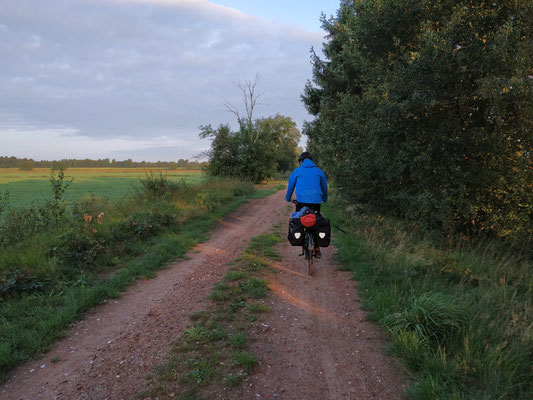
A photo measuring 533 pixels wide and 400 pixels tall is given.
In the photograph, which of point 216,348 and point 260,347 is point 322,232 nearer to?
point 260,347

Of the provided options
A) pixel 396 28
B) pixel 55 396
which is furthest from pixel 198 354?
pixel 396 28

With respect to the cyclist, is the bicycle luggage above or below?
below

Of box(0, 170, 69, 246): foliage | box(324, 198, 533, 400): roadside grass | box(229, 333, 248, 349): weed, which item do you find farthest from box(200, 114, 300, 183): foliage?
box(229, 333, 248, 349): weed

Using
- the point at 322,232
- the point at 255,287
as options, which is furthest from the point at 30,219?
the point at 322,232

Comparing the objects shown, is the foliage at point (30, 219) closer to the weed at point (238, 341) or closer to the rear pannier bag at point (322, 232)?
the weed at point (238, 341)

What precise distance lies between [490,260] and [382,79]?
4730 millimetres

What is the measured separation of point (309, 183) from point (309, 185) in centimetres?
4

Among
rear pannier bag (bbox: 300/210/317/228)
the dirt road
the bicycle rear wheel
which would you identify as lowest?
the dirt road

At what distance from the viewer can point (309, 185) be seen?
5945 millimetres

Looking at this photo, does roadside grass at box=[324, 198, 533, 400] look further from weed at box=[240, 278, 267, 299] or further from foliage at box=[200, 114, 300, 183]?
foliage at box=[200, 114, 300, 183]

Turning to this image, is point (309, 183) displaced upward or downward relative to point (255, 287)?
upward

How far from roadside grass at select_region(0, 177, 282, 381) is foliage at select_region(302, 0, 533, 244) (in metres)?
5.84

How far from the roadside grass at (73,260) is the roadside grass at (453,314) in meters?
4.09

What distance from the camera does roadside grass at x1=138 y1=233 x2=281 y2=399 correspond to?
8.79ft
